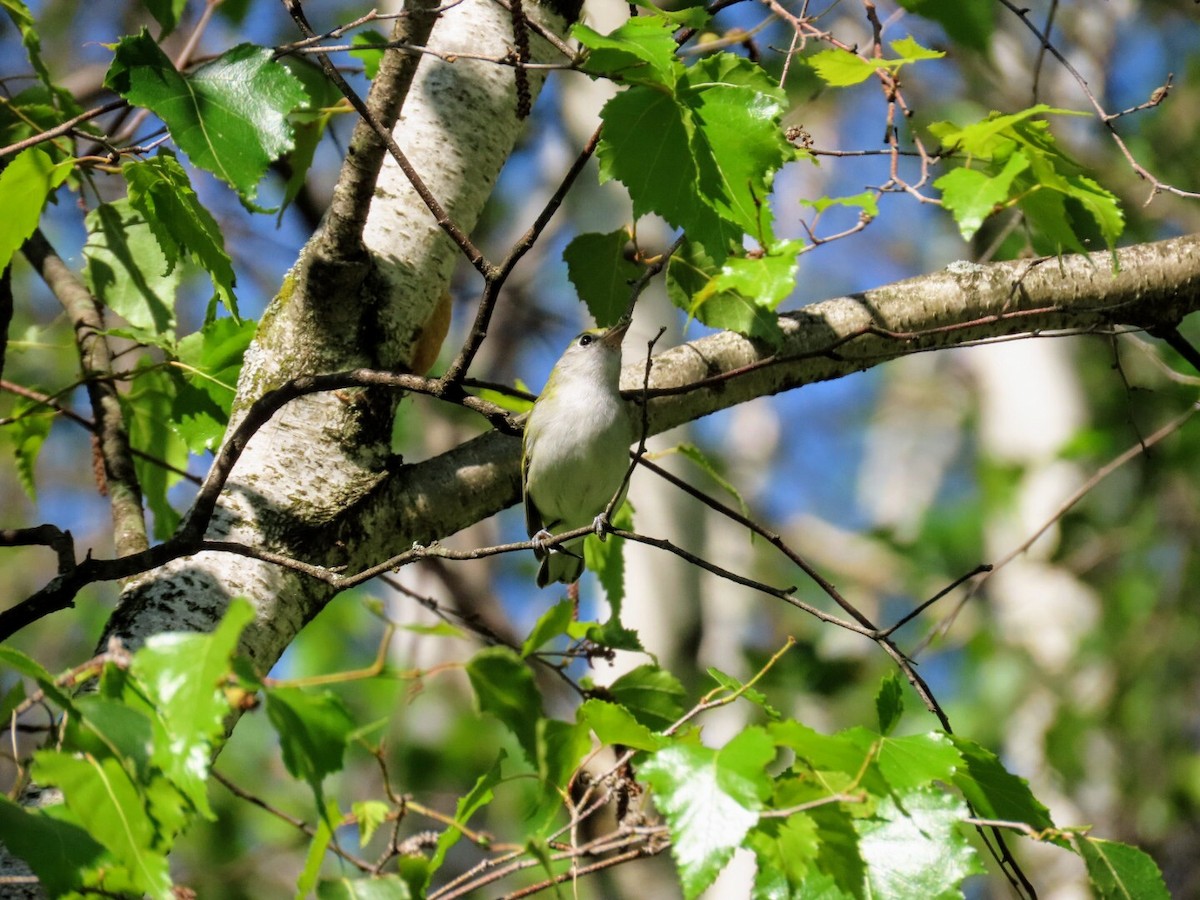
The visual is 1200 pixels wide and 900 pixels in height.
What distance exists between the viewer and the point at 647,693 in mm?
2592

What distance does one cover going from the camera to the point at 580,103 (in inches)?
217

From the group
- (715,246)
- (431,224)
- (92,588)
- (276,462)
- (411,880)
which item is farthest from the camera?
(92,588)

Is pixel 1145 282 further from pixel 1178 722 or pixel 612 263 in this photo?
pixel 1178 722

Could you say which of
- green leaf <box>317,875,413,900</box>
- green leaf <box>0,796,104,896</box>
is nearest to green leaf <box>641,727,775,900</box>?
green leaf <box>317,875,413,900</box>

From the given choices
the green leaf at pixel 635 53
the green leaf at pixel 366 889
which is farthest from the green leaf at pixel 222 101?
the green leaf at pixel 366 889

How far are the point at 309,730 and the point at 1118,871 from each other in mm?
1447

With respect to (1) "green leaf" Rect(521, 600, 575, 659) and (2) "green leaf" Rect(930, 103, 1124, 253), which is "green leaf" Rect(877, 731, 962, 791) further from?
(2) "green leaf" Rect(930, 103, 1124, 253)

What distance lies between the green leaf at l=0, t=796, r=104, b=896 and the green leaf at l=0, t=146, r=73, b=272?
1.14 metres

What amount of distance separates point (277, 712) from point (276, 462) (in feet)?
3.75

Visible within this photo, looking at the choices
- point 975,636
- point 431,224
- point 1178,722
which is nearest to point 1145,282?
point 431,224

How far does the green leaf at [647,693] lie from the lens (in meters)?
2.59

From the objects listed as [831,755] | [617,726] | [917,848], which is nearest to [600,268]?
[617,726]

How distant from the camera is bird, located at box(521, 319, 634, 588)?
346 cm

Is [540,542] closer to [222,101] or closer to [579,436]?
[222,101]
